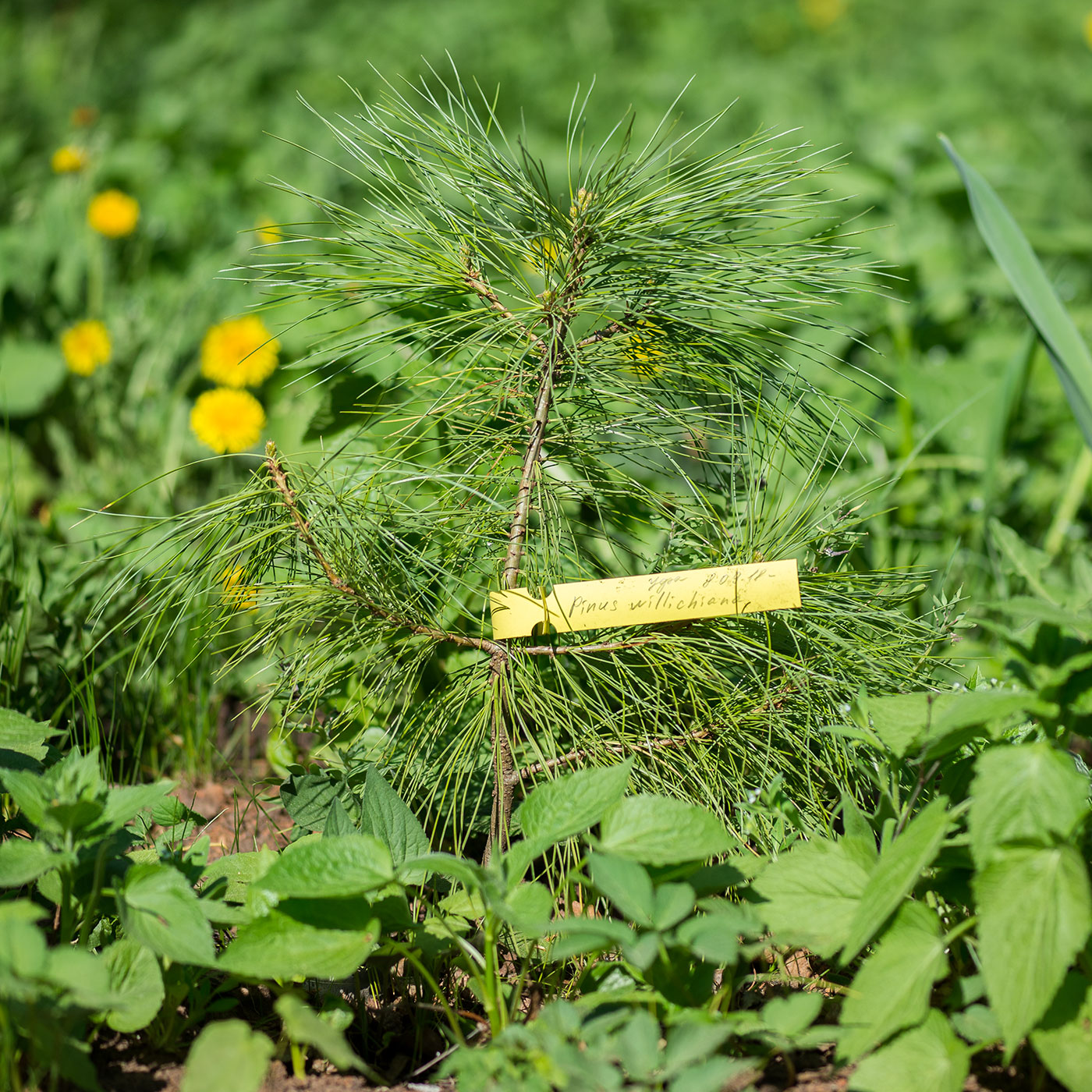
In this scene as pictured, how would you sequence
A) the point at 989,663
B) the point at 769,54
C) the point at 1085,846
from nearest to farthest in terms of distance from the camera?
the point at 1085,846 → the point at 989,663 → the point at 769,54

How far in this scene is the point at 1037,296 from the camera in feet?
4.43

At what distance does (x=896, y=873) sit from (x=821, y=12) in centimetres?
773

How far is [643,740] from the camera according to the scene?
1.23 metres

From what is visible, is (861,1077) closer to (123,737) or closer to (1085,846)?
(1085,846)

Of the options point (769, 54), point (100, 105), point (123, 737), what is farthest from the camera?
point (769, 54)

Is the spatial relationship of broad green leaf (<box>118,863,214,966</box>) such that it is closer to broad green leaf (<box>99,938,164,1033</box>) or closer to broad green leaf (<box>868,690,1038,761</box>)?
broad green leaf (<box>99,938,164,1033</box>)

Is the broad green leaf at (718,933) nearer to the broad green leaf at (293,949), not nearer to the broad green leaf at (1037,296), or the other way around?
the broad green leaf at (293,949)

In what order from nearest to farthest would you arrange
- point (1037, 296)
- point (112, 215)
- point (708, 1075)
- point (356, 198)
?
point (708, 1075) < point (1037, 296) < point (112, 215) < point (356, 198)

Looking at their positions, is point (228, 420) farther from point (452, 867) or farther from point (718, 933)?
point (718, 933)

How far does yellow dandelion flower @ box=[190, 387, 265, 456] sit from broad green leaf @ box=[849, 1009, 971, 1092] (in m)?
1.94

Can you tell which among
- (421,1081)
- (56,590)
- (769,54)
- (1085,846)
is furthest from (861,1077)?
(769,54)

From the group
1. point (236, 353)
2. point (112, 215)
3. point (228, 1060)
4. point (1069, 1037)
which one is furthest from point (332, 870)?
point (112, 215)

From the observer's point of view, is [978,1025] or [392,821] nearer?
[978,1025]

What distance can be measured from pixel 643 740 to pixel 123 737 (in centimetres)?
101
